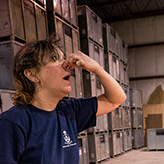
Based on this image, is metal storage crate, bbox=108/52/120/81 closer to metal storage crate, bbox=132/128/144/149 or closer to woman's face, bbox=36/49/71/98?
metal storage crate, bbox=132/128/144/149

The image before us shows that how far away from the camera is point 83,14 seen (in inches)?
245

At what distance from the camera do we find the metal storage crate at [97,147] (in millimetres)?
6438

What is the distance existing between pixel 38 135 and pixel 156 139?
9015 mm

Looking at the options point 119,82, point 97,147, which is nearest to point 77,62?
point 97,147

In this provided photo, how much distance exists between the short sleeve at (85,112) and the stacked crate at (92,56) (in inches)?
183

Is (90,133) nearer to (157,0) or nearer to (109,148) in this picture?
(109,148)

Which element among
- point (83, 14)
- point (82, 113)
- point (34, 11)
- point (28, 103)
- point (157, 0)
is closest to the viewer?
point (28, 103)

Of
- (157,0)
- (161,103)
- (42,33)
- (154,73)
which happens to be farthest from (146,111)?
(42,33)

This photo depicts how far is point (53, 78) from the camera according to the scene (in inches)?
54.6

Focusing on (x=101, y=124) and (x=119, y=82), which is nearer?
(x=101, y=124)

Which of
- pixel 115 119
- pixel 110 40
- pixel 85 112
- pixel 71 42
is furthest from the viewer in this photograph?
pixel 115 119

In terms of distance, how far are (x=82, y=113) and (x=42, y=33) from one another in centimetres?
284

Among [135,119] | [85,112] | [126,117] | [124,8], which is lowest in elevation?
[135,119]

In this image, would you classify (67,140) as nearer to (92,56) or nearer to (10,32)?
(10,32)
